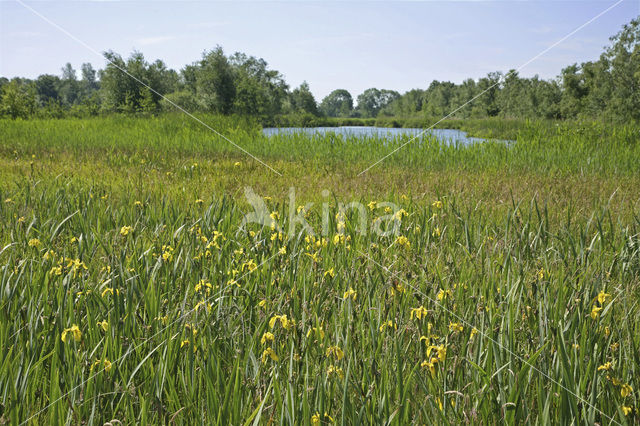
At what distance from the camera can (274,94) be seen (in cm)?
2012

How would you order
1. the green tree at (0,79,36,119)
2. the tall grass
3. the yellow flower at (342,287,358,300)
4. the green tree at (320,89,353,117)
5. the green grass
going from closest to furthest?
the green grass < the yellow flower at (342,287,358,300) < the tall grass < the green tree at (320,89,353,117) < the green tree at (0,79,36,119)

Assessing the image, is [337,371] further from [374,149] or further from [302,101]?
[302,101]

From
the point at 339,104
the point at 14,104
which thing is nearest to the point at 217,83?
the point at 339,104

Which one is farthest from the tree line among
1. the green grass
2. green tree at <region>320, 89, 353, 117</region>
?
the green grass

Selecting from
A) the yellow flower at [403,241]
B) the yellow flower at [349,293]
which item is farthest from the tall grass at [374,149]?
the yellow flower at [349,293]

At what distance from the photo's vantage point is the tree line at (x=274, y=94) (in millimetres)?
19953

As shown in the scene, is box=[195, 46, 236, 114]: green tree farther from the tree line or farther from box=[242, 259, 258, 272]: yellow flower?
box=[242, 259, 258, 272]: yellow flower

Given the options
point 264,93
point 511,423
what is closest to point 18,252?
point 511,423

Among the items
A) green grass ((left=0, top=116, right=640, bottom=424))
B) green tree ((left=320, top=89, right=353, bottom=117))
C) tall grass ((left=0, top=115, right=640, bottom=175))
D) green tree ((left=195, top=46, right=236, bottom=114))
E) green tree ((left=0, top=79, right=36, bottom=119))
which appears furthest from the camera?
green tree ((left=0, top=79, right=36, bottom=119))

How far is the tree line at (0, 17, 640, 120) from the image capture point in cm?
1995

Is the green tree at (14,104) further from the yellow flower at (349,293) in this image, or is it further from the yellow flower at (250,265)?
the yellow flower at (349,293)

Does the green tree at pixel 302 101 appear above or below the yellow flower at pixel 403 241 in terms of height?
above

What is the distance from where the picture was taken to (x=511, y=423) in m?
1.32

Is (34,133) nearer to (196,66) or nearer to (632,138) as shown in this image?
(196,66)
